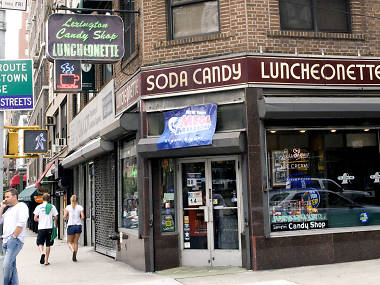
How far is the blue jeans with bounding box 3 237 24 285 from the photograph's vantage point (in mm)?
7254

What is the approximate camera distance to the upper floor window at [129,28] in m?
11.3

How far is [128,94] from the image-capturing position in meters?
10.9

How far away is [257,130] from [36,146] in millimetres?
5028

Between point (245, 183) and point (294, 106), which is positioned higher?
point (294, 106)

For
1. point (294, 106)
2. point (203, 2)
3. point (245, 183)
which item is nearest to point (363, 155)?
point (294, 106)

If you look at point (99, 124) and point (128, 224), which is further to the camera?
point (99, 124)

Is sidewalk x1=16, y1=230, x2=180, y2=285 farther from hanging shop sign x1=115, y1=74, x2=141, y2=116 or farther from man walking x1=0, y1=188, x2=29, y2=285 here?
hanging shop sign x1=115, y1=74, x2=141, y2=116

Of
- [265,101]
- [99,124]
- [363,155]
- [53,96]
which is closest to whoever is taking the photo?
[265,101]

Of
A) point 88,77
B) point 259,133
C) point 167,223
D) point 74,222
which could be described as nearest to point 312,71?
point 259,133

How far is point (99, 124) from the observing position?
13.9m

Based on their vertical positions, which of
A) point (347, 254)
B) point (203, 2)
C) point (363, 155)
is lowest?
point (347, 254)

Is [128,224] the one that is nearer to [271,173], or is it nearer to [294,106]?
[271,173]

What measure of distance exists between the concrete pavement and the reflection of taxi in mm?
911

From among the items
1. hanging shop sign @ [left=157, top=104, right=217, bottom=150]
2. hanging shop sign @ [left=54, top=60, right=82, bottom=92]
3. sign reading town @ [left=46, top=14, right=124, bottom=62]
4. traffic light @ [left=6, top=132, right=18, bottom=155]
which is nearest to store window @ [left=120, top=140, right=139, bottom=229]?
hanging shop sign @ [left=157, top=104, right=217, bottom=150]
